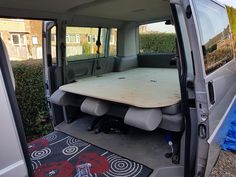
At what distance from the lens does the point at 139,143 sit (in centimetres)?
297

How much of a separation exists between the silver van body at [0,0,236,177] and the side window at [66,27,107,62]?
0.38 feet

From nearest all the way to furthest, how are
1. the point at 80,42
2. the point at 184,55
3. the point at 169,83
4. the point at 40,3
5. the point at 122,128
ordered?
1. the point at 184,55
2. the point at 40,3
3. the point at 122,128
4. the point at 169,83
5. the point at 80,42

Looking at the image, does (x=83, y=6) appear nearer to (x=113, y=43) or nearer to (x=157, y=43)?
(x=113, y=43)

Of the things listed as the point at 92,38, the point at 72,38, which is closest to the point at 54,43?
the point at 72,38

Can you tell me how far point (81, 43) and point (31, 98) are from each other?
138cm

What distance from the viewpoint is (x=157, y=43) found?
17.5ft

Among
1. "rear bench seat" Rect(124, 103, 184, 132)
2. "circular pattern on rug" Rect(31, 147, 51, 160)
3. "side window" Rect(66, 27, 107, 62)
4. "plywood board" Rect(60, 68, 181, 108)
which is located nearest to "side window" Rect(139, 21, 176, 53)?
"side window" Rect(66, 27, 107, 62)

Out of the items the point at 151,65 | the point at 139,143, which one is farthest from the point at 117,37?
the point at 139,143

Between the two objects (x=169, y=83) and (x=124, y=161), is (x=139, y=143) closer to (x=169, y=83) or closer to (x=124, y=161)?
(x=124, y=161)

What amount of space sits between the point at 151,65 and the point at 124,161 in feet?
11.4

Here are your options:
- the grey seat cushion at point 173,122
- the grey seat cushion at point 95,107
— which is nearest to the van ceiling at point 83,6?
the grey seat cushion at point 95,107

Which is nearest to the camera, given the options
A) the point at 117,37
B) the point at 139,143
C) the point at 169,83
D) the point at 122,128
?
the point at 139,143

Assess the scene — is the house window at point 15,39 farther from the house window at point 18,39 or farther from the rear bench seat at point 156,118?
the rear bench seat at point 156,118

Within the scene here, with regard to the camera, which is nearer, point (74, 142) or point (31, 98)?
point (74, 142)
